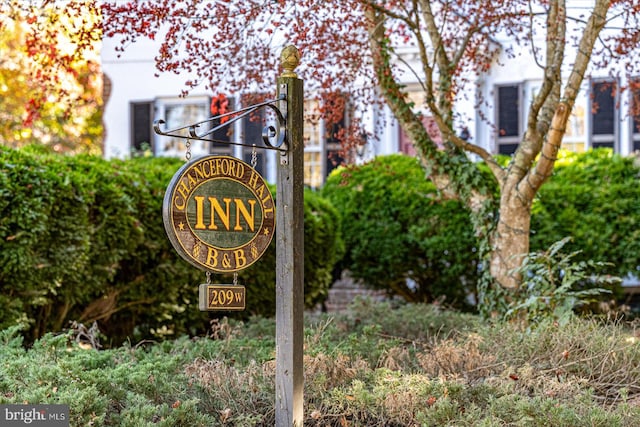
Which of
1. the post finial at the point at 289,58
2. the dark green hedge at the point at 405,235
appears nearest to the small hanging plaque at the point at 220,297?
the post finial at the point at 289,58

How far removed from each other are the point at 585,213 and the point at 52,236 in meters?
6.27

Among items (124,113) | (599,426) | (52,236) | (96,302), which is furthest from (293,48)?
(124,113)

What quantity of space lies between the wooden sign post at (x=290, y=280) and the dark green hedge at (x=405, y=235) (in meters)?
5.90

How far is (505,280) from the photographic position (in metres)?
7.41

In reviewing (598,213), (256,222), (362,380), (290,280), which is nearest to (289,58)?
(256,222)

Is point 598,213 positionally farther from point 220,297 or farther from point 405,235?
point 220,297

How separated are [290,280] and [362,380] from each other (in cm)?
101

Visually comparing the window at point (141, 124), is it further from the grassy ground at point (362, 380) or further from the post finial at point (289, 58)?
the post finial at point (289, 58)

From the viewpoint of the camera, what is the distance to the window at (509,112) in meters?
12.9

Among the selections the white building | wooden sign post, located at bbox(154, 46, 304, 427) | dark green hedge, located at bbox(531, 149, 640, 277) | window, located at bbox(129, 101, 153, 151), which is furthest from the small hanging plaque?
window, located at bbox(129, 101, 153, 151)

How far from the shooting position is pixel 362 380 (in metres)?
5.12

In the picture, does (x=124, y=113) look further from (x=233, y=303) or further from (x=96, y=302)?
(x=233, y=303)

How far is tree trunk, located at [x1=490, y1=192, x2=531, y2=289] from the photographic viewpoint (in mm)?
7312

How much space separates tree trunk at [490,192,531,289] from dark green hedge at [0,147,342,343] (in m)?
2.37
